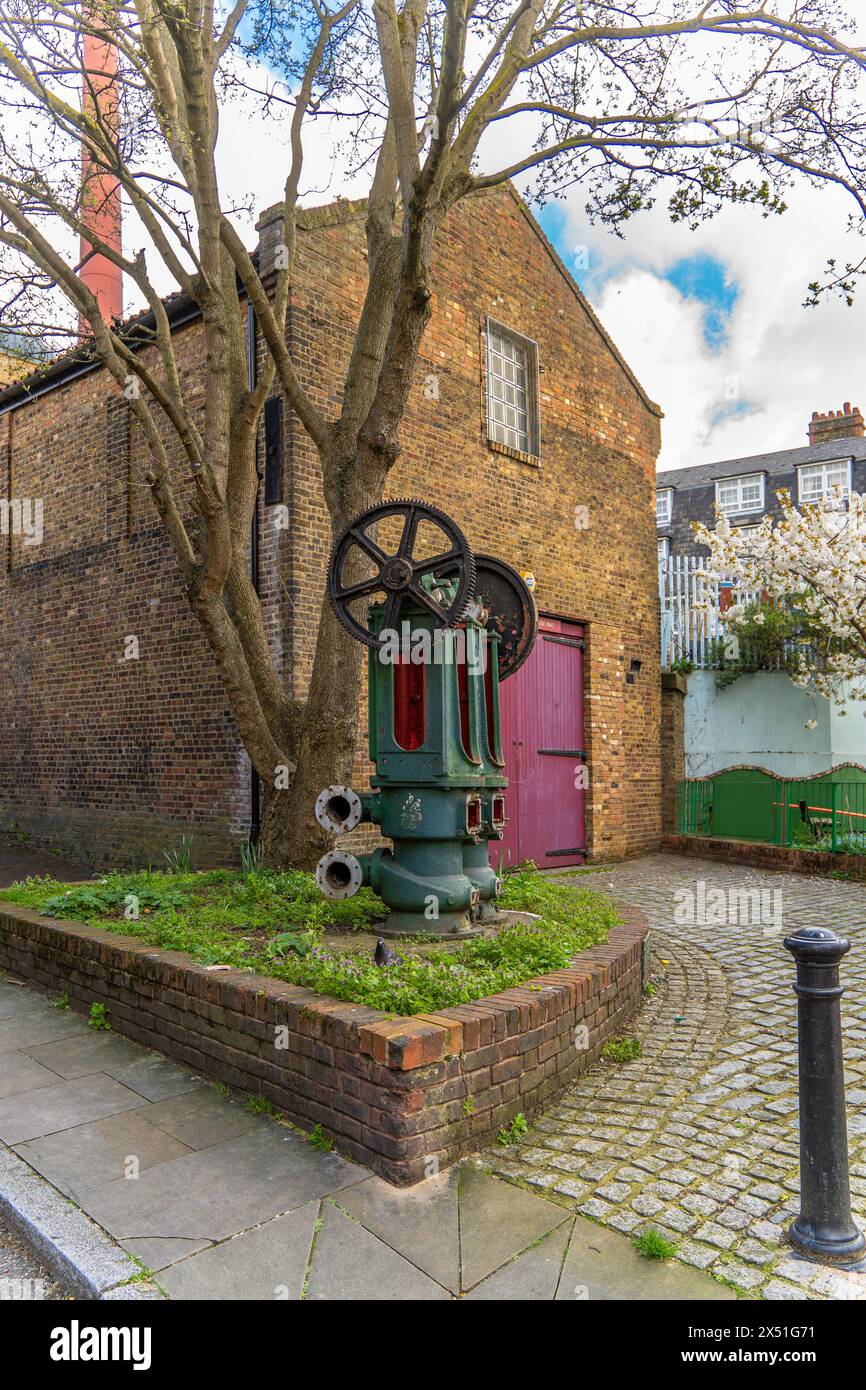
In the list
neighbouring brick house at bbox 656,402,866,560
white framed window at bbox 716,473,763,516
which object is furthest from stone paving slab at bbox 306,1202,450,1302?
white framed window at bbox 716,473,763,516

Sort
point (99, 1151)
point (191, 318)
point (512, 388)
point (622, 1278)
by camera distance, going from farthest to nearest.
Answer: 1. point (512, 388)
2. point (191, 318)
3. point (99, 1151)
4. point (622, 1278)

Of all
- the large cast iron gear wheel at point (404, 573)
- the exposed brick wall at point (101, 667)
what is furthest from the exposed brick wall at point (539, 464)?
the large cast iron gear wheel at point (404, 573)

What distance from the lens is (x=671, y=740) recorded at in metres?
14.4

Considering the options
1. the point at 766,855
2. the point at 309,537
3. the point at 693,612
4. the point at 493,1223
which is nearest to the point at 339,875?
the point at 493,1223

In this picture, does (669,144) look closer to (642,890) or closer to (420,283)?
(420,283)

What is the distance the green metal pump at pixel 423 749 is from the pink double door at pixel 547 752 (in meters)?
5.71

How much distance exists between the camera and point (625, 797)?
13.2 meters

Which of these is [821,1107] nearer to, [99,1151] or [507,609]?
[99,1151]

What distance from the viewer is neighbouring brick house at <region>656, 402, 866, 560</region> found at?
95.2ft

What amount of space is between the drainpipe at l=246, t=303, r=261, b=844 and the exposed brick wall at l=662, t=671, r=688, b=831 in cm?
730

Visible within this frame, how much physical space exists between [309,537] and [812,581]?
8314mm

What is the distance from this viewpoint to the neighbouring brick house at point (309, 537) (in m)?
9.34

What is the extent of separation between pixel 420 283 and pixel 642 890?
22.3 ft

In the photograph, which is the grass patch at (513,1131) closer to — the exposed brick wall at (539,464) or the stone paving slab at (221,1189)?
the stone paving slab at (221,1189)
